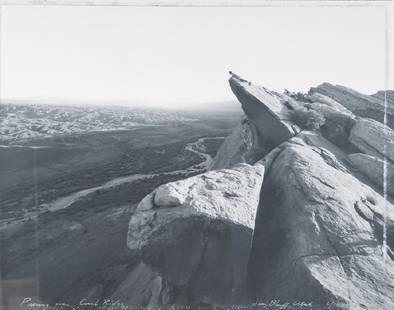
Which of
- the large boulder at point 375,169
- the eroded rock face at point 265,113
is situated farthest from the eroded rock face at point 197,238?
the eroded rock face at point 265,113

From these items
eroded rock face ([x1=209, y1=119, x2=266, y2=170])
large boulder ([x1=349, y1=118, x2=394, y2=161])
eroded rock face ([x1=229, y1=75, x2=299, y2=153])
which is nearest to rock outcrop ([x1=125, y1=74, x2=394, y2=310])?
large boulder ([x1=349, y1=118, x2=394, y2=161])

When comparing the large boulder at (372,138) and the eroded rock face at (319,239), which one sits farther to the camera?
the large boulder at (372,138)

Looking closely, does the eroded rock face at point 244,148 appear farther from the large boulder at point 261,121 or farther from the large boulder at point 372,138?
the large boulder at point 372,138

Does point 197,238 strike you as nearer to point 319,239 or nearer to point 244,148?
point 319,239

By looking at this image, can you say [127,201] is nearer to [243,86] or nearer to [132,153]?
[243,86]

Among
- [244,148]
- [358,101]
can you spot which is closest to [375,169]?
[244,148]

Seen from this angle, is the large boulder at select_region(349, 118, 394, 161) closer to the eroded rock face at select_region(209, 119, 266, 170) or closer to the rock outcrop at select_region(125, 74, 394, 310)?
the rock outcrop at select_region(125, 74, 394, 310)
